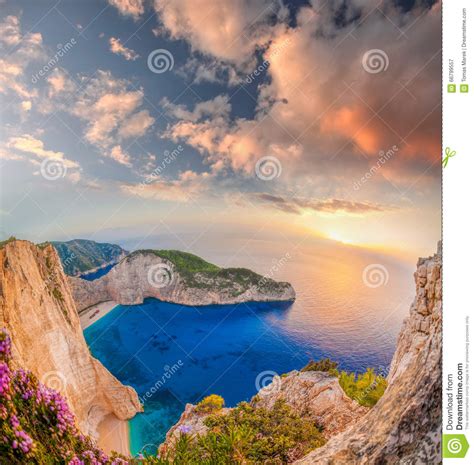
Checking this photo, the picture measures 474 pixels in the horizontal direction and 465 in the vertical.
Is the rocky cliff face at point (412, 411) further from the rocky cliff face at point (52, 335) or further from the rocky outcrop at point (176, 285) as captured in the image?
the rocky outcrop at point (176, 285)

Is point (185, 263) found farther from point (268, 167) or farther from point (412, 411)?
point (412, 411)

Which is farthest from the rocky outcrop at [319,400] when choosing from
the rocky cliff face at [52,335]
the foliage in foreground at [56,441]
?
the rocky cliff face at [52,335]

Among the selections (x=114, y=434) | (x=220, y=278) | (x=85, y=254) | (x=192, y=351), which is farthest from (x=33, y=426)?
(x=220, y=278)

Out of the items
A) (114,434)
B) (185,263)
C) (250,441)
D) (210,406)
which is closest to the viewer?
(250,441)

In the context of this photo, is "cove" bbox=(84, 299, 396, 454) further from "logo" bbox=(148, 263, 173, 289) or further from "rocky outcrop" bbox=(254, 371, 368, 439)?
"rocky outcrop" bbox=(254, 371, 368, 439)
